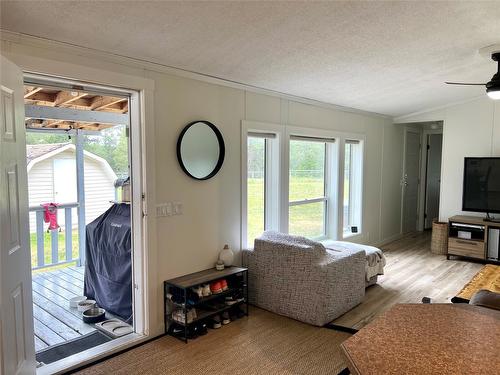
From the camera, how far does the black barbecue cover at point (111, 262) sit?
10.8 ft

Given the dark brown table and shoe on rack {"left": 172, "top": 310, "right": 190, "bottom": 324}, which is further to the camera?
shoe on rack {"left": 172, "top": 310, "right": 190, "bottom": 324}

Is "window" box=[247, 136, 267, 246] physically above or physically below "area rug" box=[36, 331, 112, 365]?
above

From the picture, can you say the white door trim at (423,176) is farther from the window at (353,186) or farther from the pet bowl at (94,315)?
the pet bowl at (94,315)

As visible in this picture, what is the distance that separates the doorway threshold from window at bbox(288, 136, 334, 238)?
7.39 ft

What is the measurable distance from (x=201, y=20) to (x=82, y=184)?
3722 millimetres

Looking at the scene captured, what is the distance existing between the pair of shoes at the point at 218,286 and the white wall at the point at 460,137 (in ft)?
14.2

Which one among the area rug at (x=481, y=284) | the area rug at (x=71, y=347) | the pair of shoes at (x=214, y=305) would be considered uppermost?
the area rug at (x=481, y=284)

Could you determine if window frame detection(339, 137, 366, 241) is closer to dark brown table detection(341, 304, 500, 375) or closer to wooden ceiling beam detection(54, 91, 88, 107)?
wooden ceiling beam detection(54, 91, 88, 107)

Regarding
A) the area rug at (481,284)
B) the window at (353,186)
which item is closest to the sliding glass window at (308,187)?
the window at (353,186)

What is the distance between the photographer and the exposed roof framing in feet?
12.9

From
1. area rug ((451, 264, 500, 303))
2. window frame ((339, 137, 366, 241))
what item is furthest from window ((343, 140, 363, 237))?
area rug ((451, 264, 500, 303))

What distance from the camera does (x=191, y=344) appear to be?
2.88 m

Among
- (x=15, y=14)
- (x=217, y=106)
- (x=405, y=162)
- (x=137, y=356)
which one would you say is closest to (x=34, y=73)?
(x=15, y=14)

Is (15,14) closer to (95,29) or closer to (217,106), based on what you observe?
(95,29)
